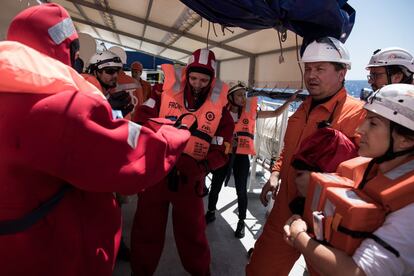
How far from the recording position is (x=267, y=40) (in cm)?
400

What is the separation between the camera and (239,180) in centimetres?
342

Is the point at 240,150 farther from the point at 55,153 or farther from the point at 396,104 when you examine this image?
the point at 55,153

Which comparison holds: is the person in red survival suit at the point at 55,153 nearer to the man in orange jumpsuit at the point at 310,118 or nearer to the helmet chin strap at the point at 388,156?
the helmet chin strap at the point at 388,156

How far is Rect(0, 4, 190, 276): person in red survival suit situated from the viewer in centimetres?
78

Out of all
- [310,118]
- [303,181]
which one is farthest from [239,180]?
[303,181]

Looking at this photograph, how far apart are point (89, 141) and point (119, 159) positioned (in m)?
0.11

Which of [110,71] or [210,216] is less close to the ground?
[110,71]

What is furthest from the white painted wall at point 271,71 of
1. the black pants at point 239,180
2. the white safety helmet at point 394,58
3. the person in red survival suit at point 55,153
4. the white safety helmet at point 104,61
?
the person in red survival suit at point 55,153

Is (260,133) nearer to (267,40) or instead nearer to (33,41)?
(267,40)

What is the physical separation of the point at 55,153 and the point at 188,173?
4.38 feet

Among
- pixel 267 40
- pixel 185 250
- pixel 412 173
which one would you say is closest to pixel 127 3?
pixel 267 40

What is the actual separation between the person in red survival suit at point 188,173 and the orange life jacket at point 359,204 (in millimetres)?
1100

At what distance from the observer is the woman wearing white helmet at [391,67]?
250cm

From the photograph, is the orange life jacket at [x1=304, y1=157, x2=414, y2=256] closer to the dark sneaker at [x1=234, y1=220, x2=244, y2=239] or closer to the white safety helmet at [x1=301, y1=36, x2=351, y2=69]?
the white safety helmet at [x1=301, y1=36, x2=351, y2=69]
